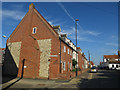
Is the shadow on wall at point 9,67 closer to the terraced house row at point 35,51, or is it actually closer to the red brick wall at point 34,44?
the terraced house row at point 35,51

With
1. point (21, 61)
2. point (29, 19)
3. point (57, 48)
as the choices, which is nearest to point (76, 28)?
point (57, 48)

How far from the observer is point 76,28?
2195 centimetres

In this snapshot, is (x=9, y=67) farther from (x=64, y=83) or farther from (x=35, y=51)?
(x=64, y=83)

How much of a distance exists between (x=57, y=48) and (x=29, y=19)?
929cm

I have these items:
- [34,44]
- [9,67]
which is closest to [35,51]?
[34,44]

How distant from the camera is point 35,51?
19.0 m

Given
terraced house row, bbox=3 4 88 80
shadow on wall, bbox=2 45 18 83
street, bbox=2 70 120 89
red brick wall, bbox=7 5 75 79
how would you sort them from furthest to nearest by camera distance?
shadow on wall, bbox=2 45 18 83, terraced house row, bbox=3 4 88 80, red brick wall, bbox=7 5 75 79, street, bbox=2 70 120 89

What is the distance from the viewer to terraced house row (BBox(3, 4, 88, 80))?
17609 millimetres

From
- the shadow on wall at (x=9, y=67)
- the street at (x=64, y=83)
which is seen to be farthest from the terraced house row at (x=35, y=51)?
the street at (x=64, y=83)

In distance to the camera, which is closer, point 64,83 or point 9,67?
point 64,83

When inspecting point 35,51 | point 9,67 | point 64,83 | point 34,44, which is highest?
point 34,44

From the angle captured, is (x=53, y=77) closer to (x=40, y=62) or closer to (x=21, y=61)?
(x=40, y=62)

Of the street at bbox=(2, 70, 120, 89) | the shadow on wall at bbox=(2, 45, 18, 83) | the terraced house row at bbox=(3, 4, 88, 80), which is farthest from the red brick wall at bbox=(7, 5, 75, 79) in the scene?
the street at bbox=(2, 70, 120, 89)

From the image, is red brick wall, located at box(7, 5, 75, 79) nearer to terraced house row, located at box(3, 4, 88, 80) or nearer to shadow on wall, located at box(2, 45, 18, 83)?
terraced house row, located at box(3, 4, 88, 80)
